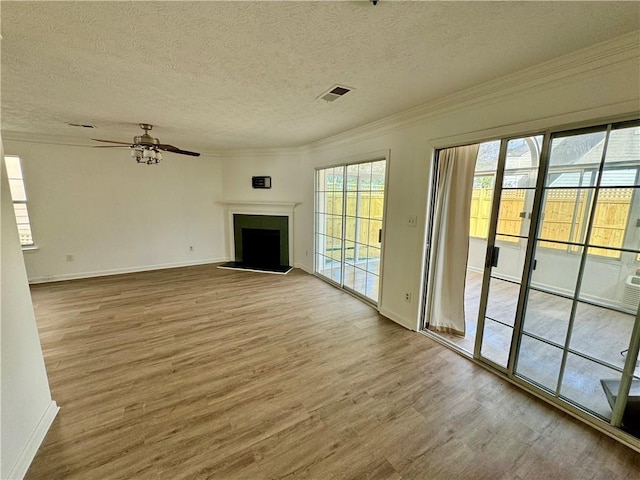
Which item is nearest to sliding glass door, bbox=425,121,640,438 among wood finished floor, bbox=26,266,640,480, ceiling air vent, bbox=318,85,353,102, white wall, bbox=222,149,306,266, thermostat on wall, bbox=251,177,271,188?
wood finished floor, bbox=26,266,640,480

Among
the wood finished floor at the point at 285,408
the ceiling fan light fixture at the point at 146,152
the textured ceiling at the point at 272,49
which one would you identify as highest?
the textured ceiling at the point at 272,49

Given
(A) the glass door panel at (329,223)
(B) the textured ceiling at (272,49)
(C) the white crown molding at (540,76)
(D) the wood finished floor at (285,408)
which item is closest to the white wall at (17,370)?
(D) the wood finished floor at (285,408)

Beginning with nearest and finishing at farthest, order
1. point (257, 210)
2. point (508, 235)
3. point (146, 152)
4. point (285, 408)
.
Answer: point (285, 408), point (508, 235), point (146, 152), point (257, 210)

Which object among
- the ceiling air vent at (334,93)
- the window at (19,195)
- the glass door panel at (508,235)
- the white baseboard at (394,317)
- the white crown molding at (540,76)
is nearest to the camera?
the white crown molding at (540,76)

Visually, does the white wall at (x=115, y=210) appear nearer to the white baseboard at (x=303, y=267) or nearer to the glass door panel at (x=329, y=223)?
the white baseboard at (x=303, y=267)

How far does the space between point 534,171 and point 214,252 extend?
230 inches

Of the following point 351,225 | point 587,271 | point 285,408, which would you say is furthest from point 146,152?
point 587,271

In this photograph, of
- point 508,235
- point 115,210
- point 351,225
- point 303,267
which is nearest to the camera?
point 508,235

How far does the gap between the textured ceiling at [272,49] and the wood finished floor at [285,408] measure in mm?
2472

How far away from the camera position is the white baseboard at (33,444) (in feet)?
4.64

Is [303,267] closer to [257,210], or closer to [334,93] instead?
[257,210]

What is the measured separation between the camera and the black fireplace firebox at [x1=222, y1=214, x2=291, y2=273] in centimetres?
569

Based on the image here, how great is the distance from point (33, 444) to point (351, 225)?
3.79 metres

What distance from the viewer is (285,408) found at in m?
1.96
